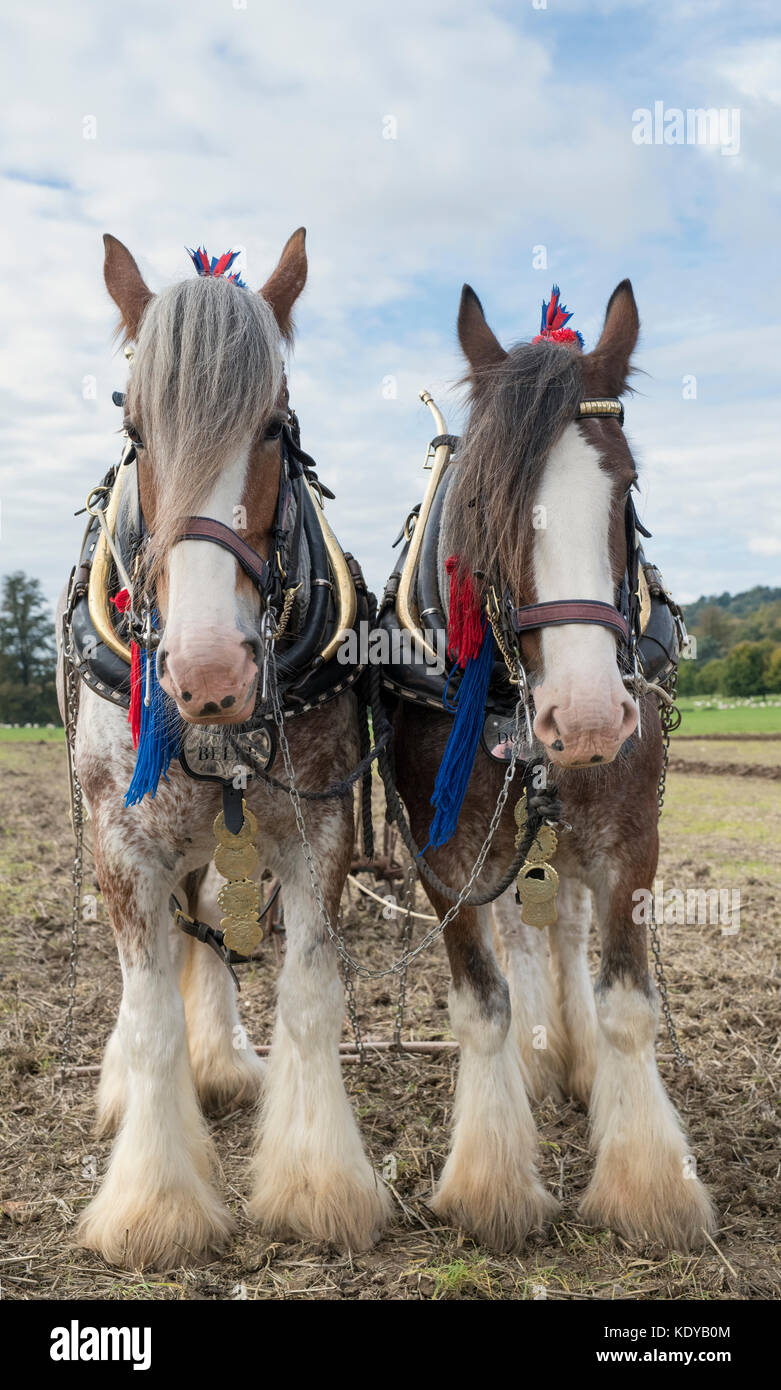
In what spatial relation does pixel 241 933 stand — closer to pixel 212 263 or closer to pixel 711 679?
pixel 212 263

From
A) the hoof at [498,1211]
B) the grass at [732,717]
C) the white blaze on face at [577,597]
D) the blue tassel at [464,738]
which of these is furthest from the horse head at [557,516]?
the grass at [732,717]

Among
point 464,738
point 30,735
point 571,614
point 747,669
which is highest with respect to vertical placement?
point 747,669

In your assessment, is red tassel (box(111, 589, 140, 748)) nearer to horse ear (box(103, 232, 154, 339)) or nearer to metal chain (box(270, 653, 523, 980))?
metal chain (box(270, 653, 523, 980))

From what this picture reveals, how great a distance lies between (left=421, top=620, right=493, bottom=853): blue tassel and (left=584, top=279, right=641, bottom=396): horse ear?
0.78 meters

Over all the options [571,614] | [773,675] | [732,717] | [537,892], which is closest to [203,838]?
[537,892]

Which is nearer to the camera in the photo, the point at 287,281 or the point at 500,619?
the point at 500,619

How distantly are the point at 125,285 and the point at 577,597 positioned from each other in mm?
1496

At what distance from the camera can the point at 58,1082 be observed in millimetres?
4160

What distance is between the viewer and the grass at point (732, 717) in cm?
2516

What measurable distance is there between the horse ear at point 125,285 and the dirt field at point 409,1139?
263 cm

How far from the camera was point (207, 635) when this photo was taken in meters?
2.15

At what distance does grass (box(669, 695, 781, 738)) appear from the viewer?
25.2 metres

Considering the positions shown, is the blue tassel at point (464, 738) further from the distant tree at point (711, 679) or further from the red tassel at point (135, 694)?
the distant tree at point (711, 679)
